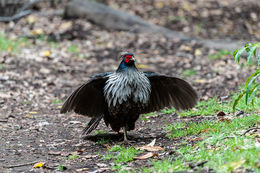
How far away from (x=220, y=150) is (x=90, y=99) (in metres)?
2.11

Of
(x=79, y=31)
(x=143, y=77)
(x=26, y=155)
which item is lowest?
(x=26, y=155)

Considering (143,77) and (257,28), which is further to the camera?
(257,28)

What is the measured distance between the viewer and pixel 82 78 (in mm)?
9125

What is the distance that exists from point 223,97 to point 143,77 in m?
2.28

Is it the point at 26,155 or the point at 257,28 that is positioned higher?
the point at 257,28

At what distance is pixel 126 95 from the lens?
5105 mm

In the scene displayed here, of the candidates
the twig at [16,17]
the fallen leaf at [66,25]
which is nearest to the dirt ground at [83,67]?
the fallen leaf at [66,25]

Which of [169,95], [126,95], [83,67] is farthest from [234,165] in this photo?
[83,67]

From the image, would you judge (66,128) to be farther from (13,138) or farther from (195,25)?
(195,25)

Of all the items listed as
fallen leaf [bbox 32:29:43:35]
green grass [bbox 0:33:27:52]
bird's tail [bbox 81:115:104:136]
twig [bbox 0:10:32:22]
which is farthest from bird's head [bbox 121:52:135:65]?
twig [bbox 0:10:32:22]

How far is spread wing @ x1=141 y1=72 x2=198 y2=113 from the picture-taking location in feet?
18.2

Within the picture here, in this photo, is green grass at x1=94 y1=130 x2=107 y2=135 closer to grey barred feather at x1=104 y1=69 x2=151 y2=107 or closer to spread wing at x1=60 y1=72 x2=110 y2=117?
spread wing at x1=60 y1=72 x2=110 y2=117

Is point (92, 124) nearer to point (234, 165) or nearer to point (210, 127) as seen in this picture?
point (210, 127)

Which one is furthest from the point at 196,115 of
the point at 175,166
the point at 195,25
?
the point at 195,25
